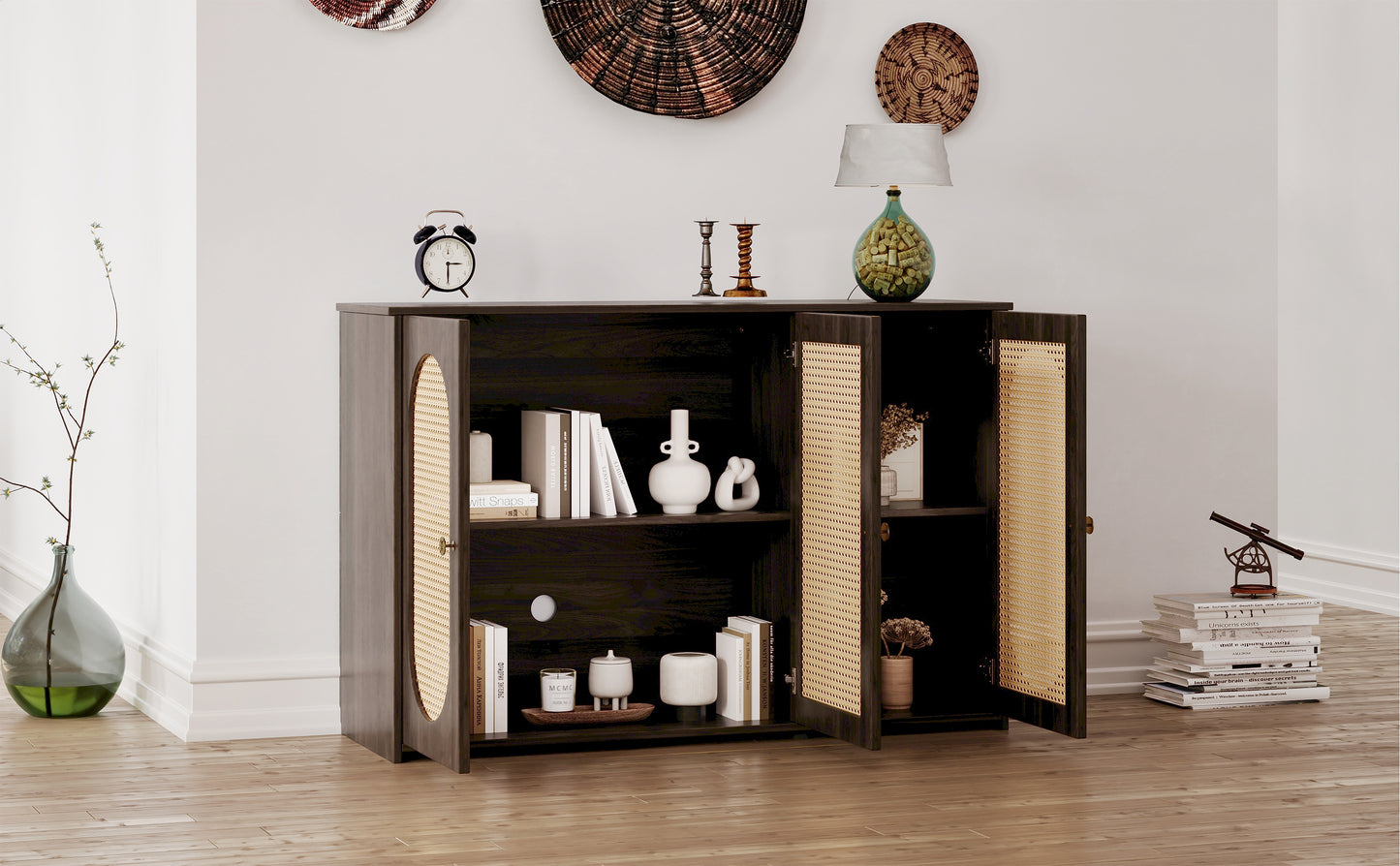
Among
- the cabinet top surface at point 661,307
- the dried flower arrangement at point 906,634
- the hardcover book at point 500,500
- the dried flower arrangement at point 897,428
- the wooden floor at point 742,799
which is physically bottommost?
the wooden floor at point 742,799

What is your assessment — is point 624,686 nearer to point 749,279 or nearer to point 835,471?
point 835,471

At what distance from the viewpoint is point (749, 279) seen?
4395 millimetres

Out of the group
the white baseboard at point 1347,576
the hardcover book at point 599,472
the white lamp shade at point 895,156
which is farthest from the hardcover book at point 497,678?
the white baseboard at point 1347,576

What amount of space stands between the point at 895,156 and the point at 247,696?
2056mm

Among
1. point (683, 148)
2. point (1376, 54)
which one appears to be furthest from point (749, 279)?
point (1376, 54)

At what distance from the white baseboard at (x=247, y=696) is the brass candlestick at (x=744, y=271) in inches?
53.5

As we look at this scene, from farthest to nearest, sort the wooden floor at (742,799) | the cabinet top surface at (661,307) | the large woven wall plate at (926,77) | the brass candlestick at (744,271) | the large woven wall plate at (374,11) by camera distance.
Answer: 1. the large woven wall plate at (926,77)
2. the brass candlestick at (744,271)
3. the large woven wall plate at (374,11)
4. the cabinet top surface at (661,307)
5. the wooden floor at (742,799)

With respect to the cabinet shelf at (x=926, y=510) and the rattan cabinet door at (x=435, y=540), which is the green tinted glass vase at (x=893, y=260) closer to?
the cabinet shelf at (x=926, y=510)

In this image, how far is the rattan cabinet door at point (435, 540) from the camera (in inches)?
145

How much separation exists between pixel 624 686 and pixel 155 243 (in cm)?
165

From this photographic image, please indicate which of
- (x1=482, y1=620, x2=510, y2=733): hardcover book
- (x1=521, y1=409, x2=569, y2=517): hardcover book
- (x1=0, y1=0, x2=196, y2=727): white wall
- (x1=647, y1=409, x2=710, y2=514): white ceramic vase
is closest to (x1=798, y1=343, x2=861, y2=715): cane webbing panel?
(x1=647, y1=409, x2=710, y2=514): white ceramic vase

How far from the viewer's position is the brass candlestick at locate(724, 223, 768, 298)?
438cm

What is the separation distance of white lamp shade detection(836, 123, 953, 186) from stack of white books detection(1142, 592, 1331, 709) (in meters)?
1.39

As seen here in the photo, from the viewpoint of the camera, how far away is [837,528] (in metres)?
4.02
